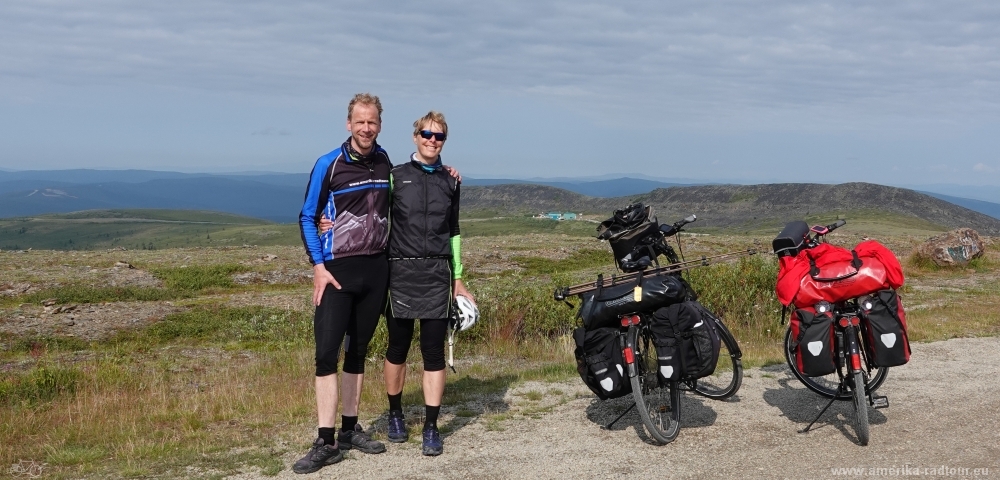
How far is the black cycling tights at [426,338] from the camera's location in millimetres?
7078

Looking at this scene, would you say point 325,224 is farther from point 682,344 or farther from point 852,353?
point 852,353

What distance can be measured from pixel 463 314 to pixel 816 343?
3401 mm

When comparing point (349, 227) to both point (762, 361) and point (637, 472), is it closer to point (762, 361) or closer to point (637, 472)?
point (637, 472)

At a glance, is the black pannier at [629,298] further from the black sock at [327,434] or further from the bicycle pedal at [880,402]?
the black sock at [327,434]

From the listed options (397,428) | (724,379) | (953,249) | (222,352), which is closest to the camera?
(397,428)

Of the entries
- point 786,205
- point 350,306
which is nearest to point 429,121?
point 350,306

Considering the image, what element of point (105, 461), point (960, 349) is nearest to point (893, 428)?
point (960, 349)

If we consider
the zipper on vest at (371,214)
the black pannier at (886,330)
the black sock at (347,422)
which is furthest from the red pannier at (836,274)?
the black sock at (347,422)

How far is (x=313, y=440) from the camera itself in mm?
7508

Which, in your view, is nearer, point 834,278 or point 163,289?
point 834,278

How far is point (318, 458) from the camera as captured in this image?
668cm

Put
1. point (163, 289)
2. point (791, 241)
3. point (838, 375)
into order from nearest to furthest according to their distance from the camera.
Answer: point (791, 241)
point (838, 375)
point (163, 289)

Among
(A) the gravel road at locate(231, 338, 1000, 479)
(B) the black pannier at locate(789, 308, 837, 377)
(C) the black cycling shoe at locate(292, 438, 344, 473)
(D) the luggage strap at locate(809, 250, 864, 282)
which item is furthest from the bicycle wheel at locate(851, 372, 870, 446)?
(C) the black cycling shoe at locate(292, 438, 344, 473)

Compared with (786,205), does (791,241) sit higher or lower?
higher
